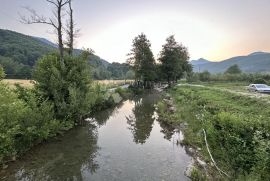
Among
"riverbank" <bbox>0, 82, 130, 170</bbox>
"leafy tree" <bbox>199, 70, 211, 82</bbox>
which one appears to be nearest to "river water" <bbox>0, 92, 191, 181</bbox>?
"riverbank" <bbox>0, 82, 130, 170</bbox>

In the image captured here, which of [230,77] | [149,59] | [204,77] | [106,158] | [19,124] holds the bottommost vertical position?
[106,158]

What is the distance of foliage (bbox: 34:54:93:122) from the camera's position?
19600mm

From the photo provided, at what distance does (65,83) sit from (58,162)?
8.62 meters

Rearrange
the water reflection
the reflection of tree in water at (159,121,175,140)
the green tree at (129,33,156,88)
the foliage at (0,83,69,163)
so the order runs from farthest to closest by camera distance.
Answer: the green tree at (129,33,156,88)
the reflection of tree in water at (159,121,175,140)
the foliage at (0,83,69,163)
the water reflection

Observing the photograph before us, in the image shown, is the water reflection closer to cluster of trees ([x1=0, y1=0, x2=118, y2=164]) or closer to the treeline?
cluster of trees ([x1=0, y1=0, x2=118, y2=164])

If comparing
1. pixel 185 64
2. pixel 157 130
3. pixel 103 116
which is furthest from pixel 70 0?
pixel 185 64

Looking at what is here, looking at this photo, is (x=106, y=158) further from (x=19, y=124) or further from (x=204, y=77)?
(x=204, y=77)

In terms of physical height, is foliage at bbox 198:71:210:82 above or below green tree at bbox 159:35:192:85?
below

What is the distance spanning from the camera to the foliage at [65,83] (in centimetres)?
1960

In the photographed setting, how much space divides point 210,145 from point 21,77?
72.9 meters

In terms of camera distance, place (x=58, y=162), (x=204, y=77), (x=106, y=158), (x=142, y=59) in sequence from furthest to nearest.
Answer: (x=204, y=77) < (x=142, y=59) < (x=106, y=158) < (x=58, y=162)

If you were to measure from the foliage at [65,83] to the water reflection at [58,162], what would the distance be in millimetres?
3034

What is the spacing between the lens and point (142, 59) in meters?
68.5

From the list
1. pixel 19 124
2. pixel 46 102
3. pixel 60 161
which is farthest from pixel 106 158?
pixel 46 102
